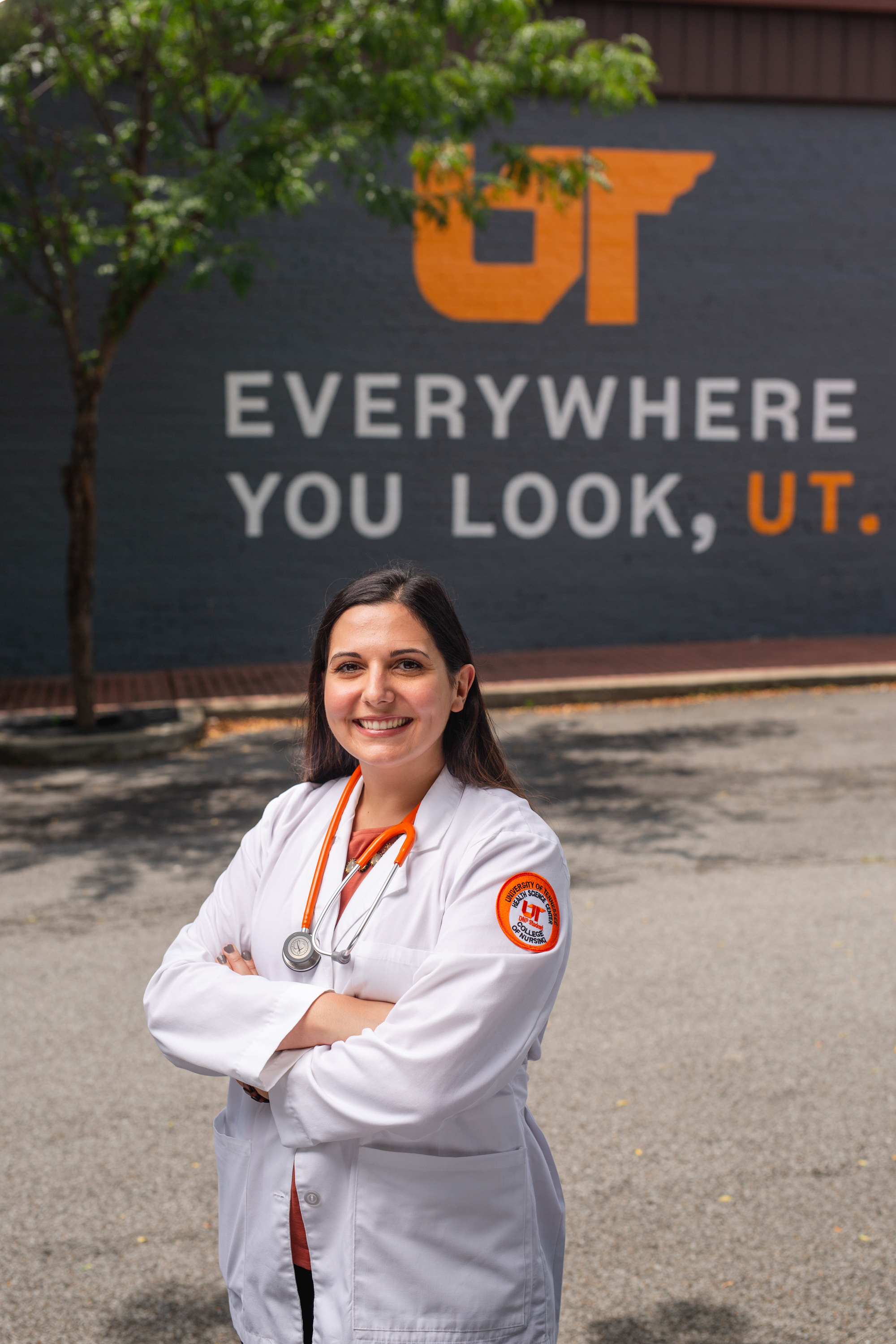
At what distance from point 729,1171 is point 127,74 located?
31.4ft

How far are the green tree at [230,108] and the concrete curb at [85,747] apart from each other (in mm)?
Result: 586

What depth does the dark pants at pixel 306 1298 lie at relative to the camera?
6.63 feet

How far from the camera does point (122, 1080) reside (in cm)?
446

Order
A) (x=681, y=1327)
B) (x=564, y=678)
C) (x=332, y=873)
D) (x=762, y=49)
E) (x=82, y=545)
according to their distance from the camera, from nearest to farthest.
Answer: (x=332, y=873) < (x=681, y=1327) < (x=82, y=545) < (x=564, y=678) < (x=762, y=49)

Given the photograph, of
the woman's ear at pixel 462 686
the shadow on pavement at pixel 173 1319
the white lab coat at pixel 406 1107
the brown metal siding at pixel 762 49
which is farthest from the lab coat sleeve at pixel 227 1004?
the brown metal siding at pixel 762 49

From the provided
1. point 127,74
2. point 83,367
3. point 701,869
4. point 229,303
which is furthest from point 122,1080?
point 229,303

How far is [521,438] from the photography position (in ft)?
46.5

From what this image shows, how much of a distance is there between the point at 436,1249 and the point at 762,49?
48.8 ft

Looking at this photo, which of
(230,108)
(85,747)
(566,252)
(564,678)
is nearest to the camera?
(85,747)

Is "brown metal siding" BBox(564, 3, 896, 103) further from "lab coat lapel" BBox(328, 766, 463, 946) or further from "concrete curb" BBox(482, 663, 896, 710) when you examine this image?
"lab coat lapel" BBox(328, 766, 463, 946)

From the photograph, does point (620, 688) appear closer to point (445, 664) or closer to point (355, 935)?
point (445, 664)

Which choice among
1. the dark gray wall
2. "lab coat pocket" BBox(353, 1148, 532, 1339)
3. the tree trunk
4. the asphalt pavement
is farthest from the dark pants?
the dark gray wall

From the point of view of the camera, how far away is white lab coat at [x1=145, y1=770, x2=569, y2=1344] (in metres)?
1.89

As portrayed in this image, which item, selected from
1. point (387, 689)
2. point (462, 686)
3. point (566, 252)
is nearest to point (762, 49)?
point (566, 252)
